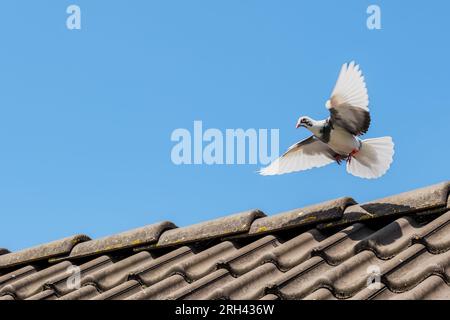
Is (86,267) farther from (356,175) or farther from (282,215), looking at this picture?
(356,175)

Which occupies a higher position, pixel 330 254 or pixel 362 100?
pixel 362 100

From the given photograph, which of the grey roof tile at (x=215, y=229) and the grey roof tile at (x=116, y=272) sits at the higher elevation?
the grey roof tile at (x=215, y=229)

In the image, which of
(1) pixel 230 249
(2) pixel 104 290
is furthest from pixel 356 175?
(2) pixel 104 290

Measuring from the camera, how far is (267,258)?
4000 millimetres

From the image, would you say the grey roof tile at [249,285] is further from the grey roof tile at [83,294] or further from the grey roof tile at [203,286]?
the grey roof tile at [83,294]

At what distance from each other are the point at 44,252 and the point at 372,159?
6.51ft

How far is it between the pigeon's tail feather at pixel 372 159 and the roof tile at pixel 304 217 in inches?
19.9

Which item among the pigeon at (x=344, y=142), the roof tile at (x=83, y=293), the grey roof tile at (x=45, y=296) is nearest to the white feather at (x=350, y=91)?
the pigeon at (x=344, y=142)

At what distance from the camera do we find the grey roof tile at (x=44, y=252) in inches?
205

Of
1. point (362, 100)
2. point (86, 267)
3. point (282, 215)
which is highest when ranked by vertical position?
point (362, 100)

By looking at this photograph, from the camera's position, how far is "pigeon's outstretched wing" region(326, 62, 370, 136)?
460 centimetres

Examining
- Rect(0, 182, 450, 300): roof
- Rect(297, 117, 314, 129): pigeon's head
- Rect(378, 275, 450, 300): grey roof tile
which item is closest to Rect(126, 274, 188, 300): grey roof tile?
Rect(0, 182, 450, 300): roof

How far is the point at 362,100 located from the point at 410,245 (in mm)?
1095
